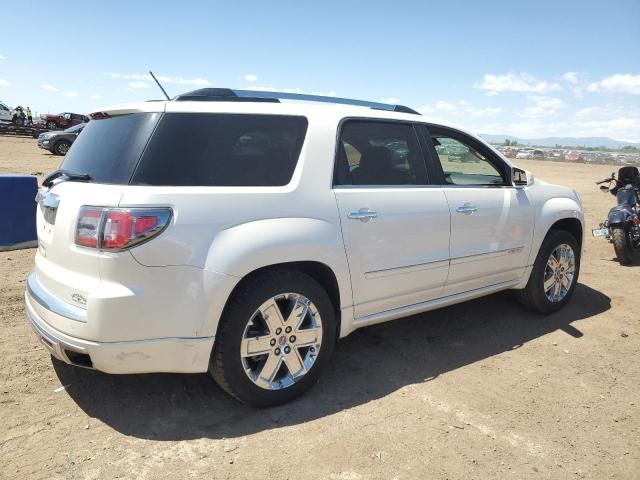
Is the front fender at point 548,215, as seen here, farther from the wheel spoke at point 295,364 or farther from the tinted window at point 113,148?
the tinted window at point 113,148

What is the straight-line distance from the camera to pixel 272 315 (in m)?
3.04

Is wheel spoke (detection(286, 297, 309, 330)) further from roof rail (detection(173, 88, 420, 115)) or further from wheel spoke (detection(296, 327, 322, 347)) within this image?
roof rail (detection(173, 88, 420, 115))

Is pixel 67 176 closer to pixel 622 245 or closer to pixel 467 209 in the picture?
pixel 467 209

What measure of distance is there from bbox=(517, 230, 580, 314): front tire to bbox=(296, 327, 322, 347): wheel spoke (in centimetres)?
259

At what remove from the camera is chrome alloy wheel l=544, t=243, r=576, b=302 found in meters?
4.95

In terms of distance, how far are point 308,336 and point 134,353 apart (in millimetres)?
1048

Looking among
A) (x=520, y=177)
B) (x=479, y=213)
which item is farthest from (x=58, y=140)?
(x=479, y=213)

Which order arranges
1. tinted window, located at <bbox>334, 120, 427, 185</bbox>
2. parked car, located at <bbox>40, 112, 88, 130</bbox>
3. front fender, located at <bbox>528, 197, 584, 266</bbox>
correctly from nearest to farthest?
tinted window, located at <bbox>334, 120, 427, 185</bbox> < front fender, located at <bbox>528, 197, 584, 266</bbox> < parked car, located at <bbox>40, 112, 88, 130</bbox>

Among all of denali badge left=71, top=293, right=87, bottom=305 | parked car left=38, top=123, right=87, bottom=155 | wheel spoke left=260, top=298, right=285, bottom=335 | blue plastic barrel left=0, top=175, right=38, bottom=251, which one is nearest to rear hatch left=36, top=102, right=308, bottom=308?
denali badge left=71, top=293, right=87, bottom=305

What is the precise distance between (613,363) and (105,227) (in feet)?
12.8

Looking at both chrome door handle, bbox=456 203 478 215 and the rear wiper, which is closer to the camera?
the rear wiper

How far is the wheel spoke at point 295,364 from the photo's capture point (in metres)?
3.17

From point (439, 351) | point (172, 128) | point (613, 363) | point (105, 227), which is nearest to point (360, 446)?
point (439, 351)

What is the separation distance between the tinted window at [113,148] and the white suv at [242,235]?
0.04ft
